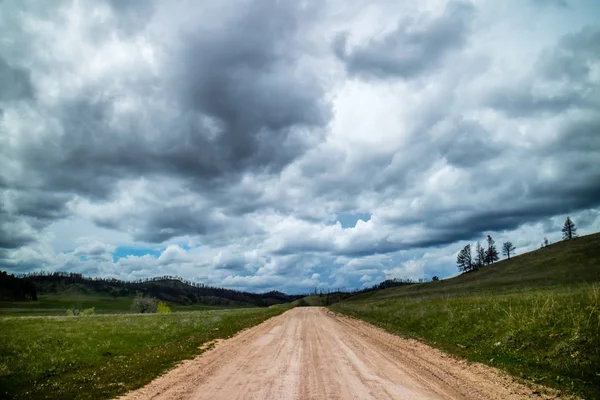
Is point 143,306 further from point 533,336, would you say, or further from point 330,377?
point 533,336

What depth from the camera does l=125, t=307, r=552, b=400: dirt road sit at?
1062 cm

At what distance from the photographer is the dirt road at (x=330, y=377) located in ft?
34.9

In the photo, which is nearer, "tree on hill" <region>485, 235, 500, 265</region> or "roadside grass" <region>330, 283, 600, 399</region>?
"roadside grass" <region>330, 283, 600, 399</region>

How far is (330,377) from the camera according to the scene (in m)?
12.4

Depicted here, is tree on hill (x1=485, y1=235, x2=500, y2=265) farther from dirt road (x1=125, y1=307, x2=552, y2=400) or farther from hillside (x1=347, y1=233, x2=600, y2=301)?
dirt road (x1=125, y1=307, x2=552, y2=400)

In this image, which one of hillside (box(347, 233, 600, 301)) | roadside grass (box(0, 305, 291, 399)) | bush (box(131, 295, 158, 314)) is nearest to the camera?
roadside grass (box(0, 305, 291, 399))

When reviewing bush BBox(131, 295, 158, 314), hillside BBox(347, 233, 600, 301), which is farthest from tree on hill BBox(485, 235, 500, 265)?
bush BBox(131, 295, 158, 314)

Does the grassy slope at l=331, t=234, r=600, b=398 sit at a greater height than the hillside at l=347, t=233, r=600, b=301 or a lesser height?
lesser

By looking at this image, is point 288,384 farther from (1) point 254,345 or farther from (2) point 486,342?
(2) point 486,342

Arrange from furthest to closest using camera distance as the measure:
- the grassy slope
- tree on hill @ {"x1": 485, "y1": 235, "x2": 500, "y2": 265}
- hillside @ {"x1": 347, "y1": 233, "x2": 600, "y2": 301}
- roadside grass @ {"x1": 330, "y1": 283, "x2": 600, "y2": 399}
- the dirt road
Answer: tree on hill @ {"x1": 485, "y1": 235, "x2": 500, "y2": 265}
hillside @ {"x1": 347, "y1": 233, "x2": 600, "y2": 301}
the grassy slope
roadside grass @ {"x1": 330, "y1": 283, "x2": 600, "y2": 399}
the dirt road

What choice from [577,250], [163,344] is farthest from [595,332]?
[577,250]

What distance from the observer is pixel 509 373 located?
13398 millimetres

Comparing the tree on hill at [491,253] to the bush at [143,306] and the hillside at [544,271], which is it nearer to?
the hillside at [544,271]

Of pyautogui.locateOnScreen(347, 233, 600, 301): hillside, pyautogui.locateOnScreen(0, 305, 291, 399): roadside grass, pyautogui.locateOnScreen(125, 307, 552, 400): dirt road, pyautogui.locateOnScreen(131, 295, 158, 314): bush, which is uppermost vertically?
pyautogui.locateOnScreen(347, 233, 600, 301): hillside
